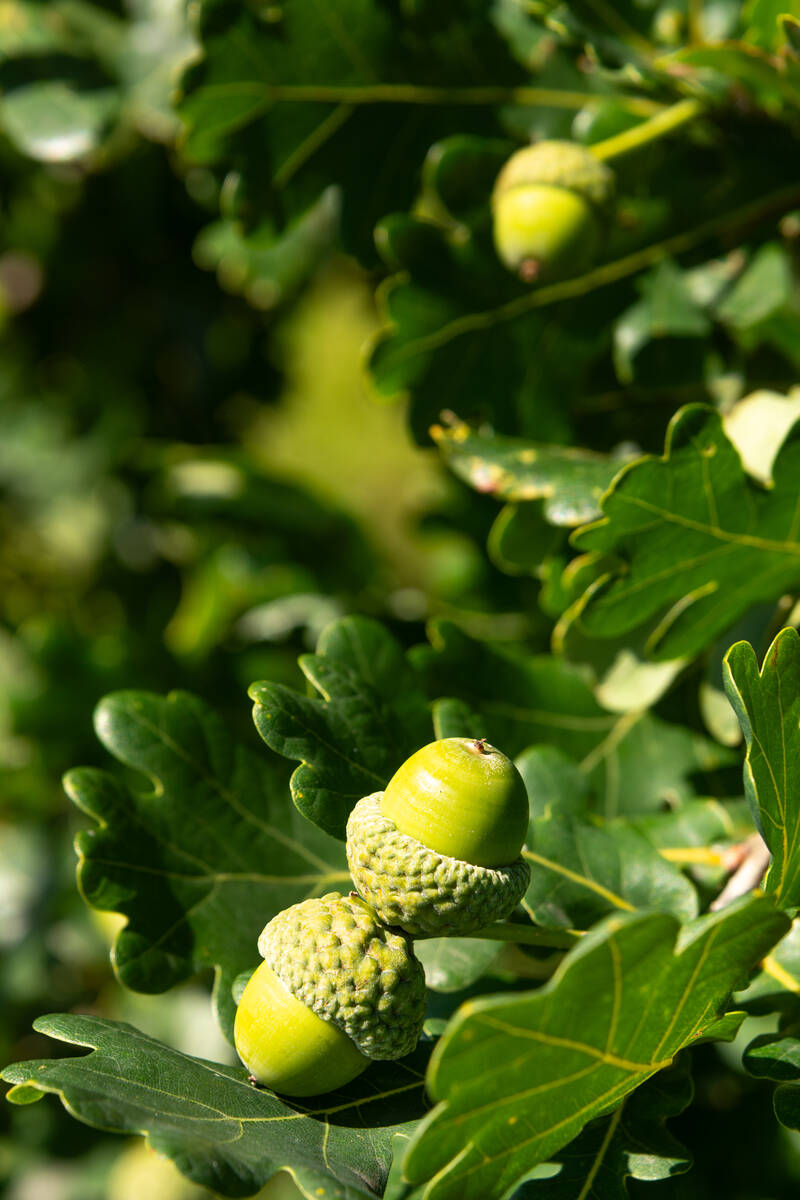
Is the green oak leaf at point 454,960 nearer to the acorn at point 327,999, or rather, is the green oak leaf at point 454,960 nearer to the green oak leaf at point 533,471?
the acorn at point 327,999

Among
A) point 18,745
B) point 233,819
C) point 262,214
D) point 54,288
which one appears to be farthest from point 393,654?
point 54,288

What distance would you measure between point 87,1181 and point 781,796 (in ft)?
7.41

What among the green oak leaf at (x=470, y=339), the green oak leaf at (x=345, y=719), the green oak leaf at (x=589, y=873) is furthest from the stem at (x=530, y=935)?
the green oak leaf at (x=470, y=339)

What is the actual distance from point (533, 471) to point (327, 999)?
0.63 metres

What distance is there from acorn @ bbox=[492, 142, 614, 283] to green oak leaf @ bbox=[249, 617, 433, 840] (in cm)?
52

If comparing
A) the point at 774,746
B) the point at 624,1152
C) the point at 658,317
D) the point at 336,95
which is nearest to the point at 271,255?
the point at 336,95

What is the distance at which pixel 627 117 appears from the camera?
4.48 feet

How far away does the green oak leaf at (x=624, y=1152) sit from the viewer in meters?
0.90

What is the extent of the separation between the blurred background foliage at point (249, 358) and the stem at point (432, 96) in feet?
0.05

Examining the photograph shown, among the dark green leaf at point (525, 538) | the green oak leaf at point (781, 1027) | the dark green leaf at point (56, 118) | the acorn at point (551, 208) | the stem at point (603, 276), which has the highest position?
the dark green leaf at point (56, 118)

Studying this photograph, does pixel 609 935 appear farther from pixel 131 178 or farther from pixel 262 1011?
pixel 131 178

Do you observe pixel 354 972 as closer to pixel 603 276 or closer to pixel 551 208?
pixel 551 208

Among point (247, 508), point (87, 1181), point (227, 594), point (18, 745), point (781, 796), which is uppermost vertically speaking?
point (781, 796)

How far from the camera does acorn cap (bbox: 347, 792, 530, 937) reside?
0.83m
